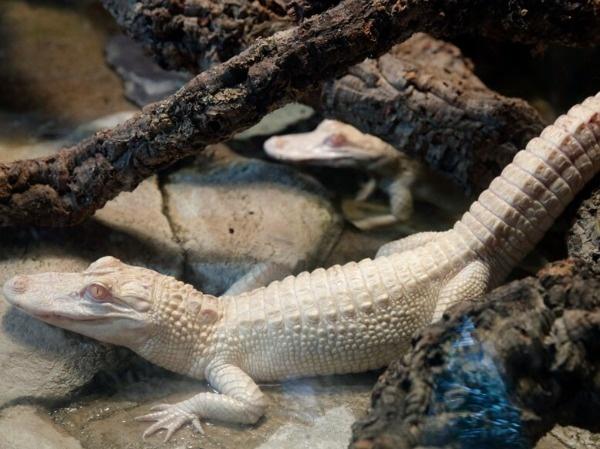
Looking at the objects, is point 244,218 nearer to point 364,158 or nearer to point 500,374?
point 364,158

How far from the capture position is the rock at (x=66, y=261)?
3246 mm

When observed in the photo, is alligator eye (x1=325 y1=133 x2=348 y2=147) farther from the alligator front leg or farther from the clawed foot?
the clawed foot

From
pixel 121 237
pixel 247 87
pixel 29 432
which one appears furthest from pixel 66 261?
pixel 247 87

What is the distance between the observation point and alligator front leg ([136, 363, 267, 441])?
3094 mm

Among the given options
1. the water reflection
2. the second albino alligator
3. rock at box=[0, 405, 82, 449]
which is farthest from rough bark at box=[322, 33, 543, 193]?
rock at box=[0, 405, 82, 449]

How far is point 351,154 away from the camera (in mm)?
5285

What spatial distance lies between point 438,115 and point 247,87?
4.67ft

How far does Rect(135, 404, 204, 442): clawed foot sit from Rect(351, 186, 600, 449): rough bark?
4.03 ft

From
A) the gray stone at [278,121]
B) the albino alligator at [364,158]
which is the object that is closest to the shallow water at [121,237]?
the albino alligator at [364,158]

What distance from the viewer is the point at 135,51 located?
5.96 metres

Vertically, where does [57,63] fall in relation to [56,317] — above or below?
above

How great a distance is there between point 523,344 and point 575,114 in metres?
1.60

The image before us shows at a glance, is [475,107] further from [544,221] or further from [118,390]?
[118,390]

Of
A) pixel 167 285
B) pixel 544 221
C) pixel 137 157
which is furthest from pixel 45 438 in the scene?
pixel 544 221
